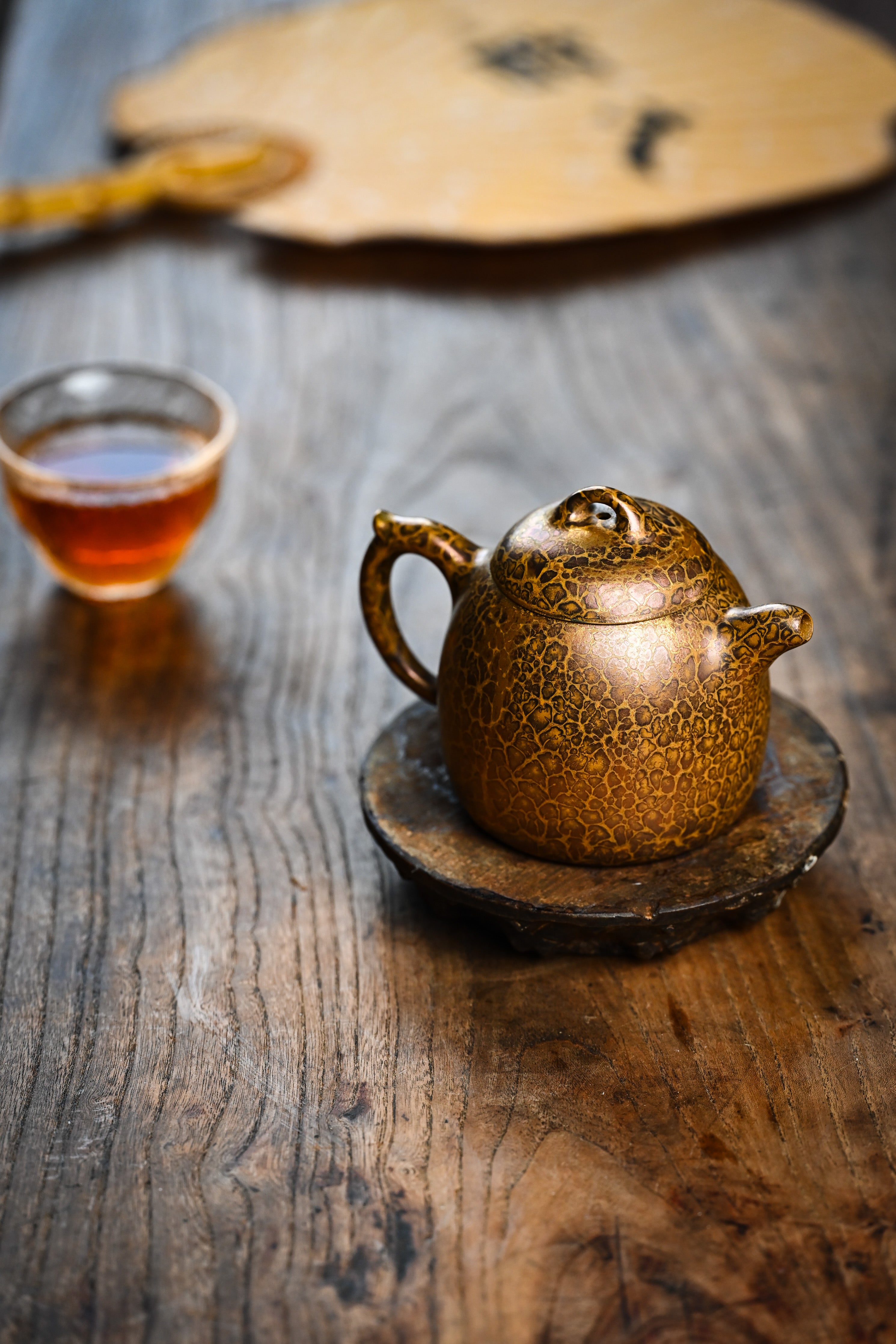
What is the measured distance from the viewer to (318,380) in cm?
120

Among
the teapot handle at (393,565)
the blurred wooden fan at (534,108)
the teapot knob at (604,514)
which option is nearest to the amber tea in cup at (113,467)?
the teapot handle at (393,565)

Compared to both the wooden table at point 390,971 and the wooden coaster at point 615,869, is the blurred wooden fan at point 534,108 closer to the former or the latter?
the wooden table at point 390,971

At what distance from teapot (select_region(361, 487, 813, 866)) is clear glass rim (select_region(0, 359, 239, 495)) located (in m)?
0.32

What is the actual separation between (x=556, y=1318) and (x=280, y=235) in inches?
44.5

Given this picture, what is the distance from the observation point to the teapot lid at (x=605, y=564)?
572mm

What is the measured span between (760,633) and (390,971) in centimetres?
23

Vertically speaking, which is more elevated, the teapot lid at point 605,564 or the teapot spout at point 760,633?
the teapot lid at point 605,564

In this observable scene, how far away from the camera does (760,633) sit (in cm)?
58

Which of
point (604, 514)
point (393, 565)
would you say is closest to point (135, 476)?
point (393, 565)

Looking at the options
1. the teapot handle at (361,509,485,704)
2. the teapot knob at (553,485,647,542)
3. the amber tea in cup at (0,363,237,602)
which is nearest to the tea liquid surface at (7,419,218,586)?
the amber tea in cup at (0,363,237,602)

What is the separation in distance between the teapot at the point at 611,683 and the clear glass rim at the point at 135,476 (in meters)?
0.32

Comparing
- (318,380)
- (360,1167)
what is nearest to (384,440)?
(318,380)

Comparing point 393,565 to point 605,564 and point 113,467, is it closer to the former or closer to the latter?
point 605,564

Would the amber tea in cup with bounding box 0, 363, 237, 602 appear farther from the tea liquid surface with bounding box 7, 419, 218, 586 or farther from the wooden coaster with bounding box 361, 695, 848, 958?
the wooden coaster with bounding box 361, 695, 848, 958
